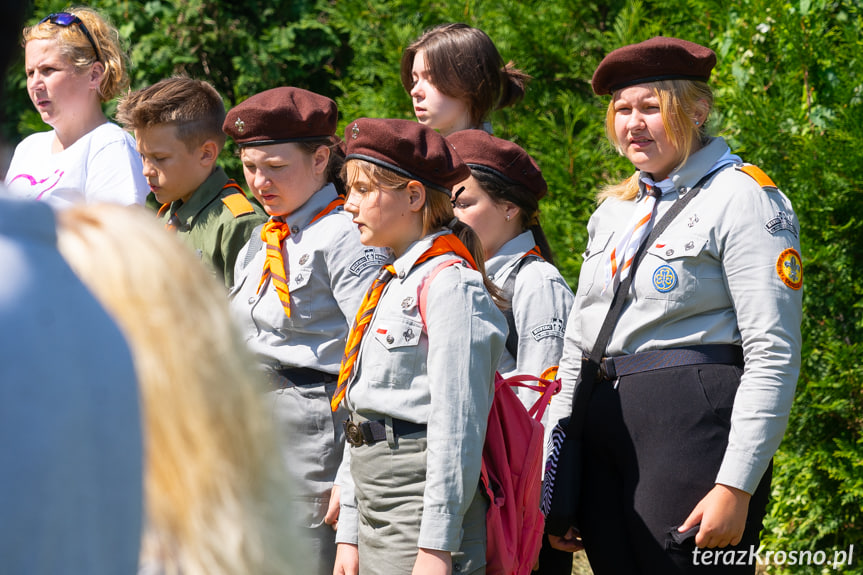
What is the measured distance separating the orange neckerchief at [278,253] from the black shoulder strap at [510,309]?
0.66 m

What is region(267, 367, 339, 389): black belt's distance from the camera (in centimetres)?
320

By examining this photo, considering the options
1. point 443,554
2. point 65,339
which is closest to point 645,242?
point 443,554

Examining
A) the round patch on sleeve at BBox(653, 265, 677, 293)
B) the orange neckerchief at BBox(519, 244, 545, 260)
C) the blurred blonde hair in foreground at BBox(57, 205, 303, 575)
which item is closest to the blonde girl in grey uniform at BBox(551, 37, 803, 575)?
the round patch on sleeve at BBox(653, 265, 677, 293)

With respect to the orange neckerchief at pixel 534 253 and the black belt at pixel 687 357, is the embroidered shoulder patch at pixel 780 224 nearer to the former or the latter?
the black belt at pixel 687 357

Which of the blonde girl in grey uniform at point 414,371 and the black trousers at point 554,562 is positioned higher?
the blonde girl in grey uniform at point 414,371

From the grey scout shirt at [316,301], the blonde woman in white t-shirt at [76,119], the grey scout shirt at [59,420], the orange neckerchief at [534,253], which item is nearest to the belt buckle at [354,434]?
the grey scout shirt at [316,301]

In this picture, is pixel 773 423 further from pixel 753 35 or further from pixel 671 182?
pixel 753 35

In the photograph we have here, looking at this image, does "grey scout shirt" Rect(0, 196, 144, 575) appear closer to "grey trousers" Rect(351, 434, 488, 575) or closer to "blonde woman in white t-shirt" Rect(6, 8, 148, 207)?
"grey trousers" Rect(351, 434, 488, 575)

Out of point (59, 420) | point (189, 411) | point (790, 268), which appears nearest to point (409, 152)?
point (790, 268)

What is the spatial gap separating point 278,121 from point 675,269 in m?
1.56

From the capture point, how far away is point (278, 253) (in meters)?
3.31

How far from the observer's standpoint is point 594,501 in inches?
109

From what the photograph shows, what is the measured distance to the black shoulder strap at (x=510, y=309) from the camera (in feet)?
10.8

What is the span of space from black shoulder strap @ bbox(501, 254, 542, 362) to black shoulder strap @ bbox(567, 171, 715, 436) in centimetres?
50
